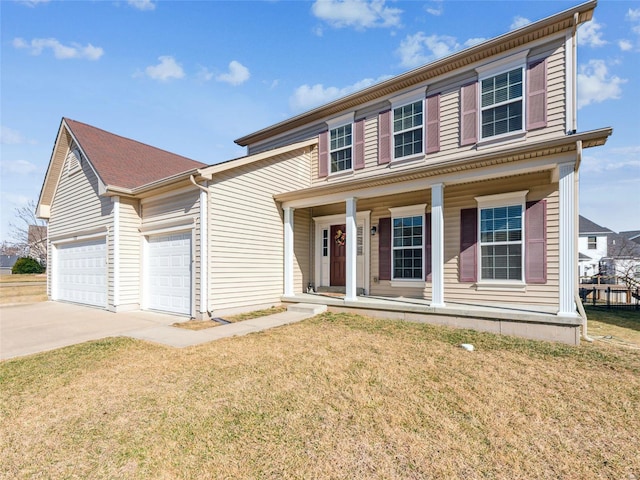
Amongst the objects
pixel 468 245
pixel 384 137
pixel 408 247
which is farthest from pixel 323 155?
pixel 468 245

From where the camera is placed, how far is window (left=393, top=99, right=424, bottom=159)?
862cm

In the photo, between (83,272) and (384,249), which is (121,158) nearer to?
(83,272)

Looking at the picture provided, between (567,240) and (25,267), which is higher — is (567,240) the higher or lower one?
the higher one

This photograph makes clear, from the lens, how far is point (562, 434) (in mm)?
2928

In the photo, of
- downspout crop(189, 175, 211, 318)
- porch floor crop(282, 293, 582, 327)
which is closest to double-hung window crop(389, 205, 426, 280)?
porch floor crop(282, 293, 582, 327)

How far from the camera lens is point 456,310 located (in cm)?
663

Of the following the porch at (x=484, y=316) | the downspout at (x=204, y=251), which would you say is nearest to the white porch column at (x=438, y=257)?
the porch at (x=484, y=316)

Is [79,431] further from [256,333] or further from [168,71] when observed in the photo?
[168,71]

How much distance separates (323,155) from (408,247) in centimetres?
413

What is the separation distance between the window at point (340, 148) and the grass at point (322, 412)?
6281 mm

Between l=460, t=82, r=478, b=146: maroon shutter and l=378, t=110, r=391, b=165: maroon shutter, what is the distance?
6.38 feet

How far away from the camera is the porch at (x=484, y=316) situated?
5.66 meters

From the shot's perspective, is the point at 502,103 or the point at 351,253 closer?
the point at 502,103

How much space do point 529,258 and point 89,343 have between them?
9.07m
